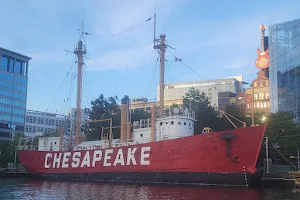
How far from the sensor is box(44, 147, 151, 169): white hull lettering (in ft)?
97.6

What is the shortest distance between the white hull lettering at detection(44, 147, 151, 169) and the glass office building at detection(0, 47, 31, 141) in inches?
2079

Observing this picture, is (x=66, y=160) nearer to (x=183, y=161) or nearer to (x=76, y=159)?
(x=76, y=159)

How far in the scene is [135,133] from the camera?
1326 inches

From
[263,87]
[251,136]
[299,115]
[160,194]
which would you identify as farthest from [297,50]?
[263,87]

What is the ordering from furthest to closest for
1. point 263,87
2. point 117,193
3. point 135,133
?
point 263,87 < point 135,133 < point 117,193

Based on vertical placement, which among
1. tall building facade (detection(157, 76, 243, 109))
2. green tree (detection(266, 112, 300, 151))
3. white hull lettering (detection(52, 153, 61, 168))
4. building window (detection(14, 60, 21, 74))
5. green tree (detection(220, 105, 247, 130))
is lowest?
white hull lettering (detection(52, 153, 61, 168))

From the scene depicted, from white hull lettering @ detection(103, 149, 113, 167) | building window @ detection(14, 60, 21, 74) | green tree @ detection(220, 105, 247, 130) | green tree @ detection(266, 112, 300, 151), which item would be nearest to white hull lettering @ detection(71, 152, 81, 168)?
white hull lettering @ detection(103, 149, 113, 167)

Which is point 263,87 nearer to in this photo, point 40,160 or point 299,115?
point 299,115

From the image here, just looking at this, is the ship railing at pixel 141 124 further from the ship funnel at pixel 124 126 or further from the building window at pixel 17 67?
the building window at pixel 17 67

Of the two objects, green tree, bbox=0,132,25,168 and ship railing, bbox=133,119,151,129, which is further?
green tree, bbox=0,132,25,168

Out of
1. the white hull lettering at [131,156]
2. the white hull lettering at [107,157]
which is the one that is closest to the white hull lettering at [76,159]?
the white hull lettering at [107,157]

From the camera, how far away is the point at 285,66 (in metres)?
42.8

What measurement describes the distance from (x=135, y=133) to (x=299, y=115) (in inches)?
702

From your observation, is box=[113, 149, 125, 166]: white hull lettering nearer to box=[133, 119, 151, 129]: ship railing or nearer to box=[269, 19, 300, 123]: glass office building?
box=[133, 119, 151, 129]: ship railing
